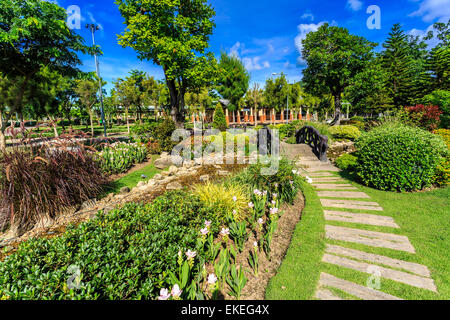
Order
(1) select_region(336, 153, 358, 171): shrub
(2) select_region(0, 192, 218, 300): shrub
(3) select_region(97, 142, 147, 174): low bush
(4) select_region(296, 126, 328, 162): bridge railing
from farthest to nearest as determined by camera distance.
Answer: (4) select_region(296, 126, 328, 162): bridge railing < (3) select_region(97, 142, 147, 174): low bush < (1) select_region(336, 153, 358, 171): shrub < (2) select_region(0, 192, 218, 300): shrub

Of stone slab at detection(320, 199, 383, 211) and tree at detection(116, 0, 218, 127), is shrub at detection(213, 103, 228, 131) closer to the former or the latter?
tree at detection(116, 0, 218, 127)

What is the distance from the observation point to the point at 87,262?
77.0 inches

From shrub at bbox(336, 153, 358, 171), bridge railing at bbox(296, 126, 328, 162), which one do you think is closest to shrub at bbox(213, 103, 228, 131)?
bridge railing at bbox(296, 126, 328, 162)

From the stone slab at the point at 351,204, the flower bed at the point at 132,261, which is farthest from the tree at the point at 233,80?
the flower bed at the point at 132,261

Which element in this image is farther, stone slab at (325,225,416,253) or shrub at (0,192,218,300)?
stone slab at (325,225,416,253)

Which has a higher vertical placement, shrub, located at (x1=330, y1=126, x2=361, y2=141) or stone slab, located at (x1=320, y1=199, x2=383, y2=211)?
shrub, located at (x1=330, y1=126, x2=361, y2=141)

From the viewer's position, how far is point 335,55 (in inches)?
718

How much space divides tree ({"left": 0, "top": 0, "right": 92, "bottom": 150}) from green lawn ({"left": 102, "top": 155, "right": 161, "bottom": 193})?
19.3 ft

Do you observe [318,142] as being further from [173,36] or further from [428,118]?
[173,36]

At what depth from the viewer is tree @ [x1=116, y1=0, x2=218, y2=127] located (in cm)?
1130

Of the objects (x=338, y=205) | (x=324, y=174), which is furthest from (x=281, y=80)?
(x=338, y=205)

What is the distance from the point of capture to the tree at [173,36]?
11297 millimetres
